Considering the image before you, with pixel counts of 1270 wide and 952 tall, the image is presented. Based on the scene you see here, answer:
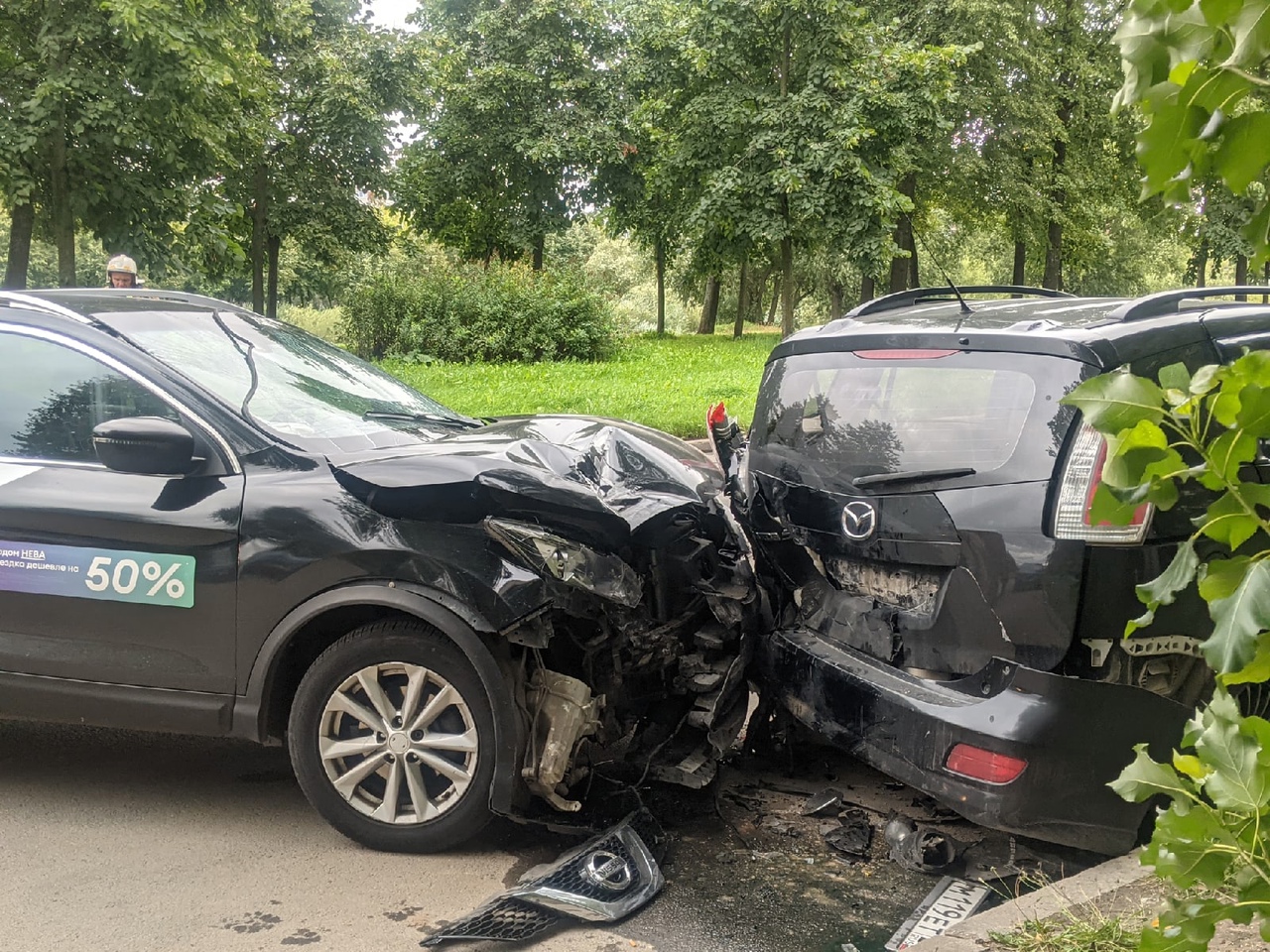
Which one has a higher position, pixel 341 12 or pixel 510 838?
pixel 341 12

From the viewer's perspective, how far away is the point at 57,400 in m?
4.02

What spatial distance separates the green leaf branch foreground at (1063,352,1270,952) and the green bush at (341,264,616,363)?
59.8 ft

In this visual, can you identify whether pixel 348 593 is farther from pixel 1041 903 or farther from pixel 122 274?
pixel 122 274

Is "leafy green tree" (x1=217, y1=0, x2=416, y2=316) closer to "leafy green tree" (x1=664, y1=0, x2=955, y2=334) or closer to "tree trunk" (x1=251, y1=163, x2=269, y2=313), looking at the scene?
"tree trunk" (x1=251, y1=163, x2=269, y2=313)

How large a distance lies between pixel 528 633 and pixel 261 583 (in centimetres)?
92

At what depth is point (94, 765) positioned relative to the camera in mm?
4371

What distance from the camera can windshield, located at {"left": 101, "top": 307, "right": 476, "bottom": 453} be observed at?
4031mm

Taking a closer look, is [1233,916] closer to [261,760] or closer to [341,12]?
[261,760]

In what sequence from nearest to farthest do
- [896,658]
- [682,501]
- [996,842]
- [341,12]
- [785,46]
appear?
[896,658]
[996,842]
[682,501]
[785,46]
[341,12]

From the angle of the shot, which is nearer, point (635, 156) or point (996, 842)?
point (996, 842)

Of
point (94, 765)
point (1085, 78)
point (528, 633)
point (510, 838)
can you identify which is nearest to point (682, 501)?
point (528, 633)

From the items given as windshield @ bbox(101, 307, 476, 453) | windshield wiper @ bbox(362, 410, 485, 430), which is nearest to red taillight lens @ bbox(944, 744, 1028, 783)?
windshield @ bbox(101, 307, 476, 453)

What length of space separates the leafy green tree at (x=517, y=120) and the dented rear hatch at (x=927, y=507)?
26.7 metres

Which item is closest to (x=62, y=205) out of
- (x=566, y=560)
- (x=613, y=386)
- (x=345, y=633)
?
(x=613, y=386)
